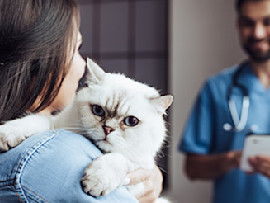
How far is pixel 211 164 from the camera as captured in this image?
1.67 m

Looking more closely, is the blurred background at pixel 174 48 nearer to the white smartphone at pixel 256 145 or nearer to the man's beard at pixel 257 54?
the man's beard at pixel 257 54

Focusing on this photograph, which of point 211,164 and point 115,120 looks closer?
point 115,120

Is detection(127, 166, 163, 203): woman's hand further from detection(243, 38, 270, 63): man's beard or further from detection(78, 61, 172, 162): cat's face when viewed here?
detection(243, 38, 270, 63): man's beard

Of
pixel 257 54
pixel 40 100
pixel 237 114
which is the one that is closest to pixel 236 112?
pixel 237 114

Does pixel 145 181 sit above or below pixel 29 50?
below

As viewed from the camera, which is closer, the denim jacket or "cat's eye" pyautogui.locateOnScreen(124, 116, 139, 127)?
the denim jacket

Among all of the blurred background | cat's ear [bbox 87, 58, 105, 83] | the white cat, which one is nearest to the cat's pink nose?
the white cat

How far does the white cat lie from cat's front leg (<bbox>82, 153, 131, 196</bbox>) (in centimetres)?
3

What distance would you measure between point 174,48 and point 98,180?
6.13 ft

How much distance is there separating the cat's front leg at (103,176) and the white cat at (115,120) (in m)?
0.03

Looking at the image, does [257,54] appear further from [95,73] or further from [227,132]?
[95,73]

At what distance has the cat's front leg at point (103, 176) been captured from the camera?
491 mm

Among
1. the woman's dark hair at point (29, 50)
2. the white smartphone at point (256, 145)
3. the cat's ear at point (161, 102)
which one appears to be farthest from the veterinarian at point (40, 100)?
the white smartphone at point (256, 145)

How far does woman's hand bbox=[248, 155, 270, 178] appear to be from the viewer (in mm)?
1487
